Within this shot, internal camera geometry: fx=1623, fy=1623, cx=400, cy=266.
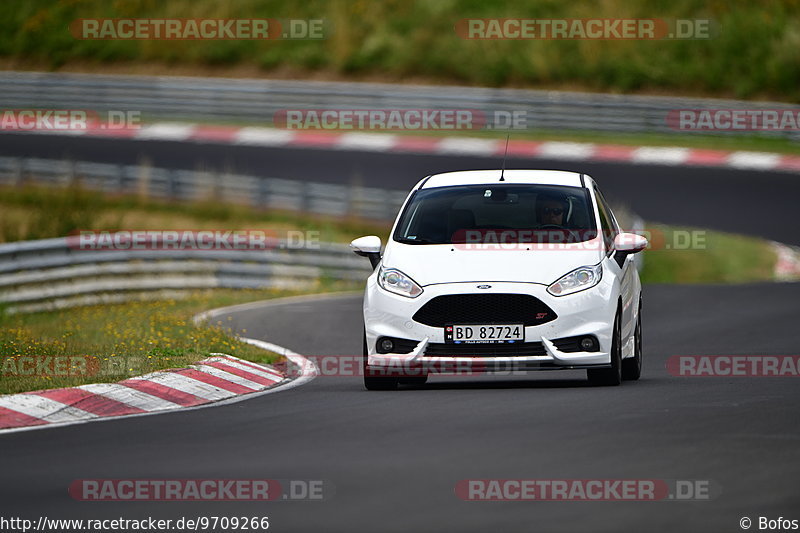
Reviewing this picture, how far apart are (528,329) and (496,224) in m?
1.45

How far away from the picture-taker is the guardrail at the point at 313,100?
38188 millimetres

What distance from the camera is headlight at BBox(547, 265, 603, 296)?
1179 centimetres

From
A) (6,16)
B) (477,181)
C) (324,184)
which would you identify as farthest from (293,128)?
(477,181)

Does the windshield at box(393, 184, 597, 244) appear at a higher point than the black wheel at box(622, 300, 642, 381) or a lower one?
higher

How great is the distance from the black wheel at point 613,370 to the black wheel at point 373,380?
59.2 inches

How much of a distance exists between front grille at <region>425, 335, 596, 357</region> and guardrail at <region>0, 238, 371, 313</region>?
11154mm

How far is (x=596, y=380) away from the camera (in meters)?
12.3

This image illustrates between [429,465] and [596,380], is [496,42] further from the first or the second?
[429,465]

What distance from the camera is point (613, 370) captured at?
12.1 metres
